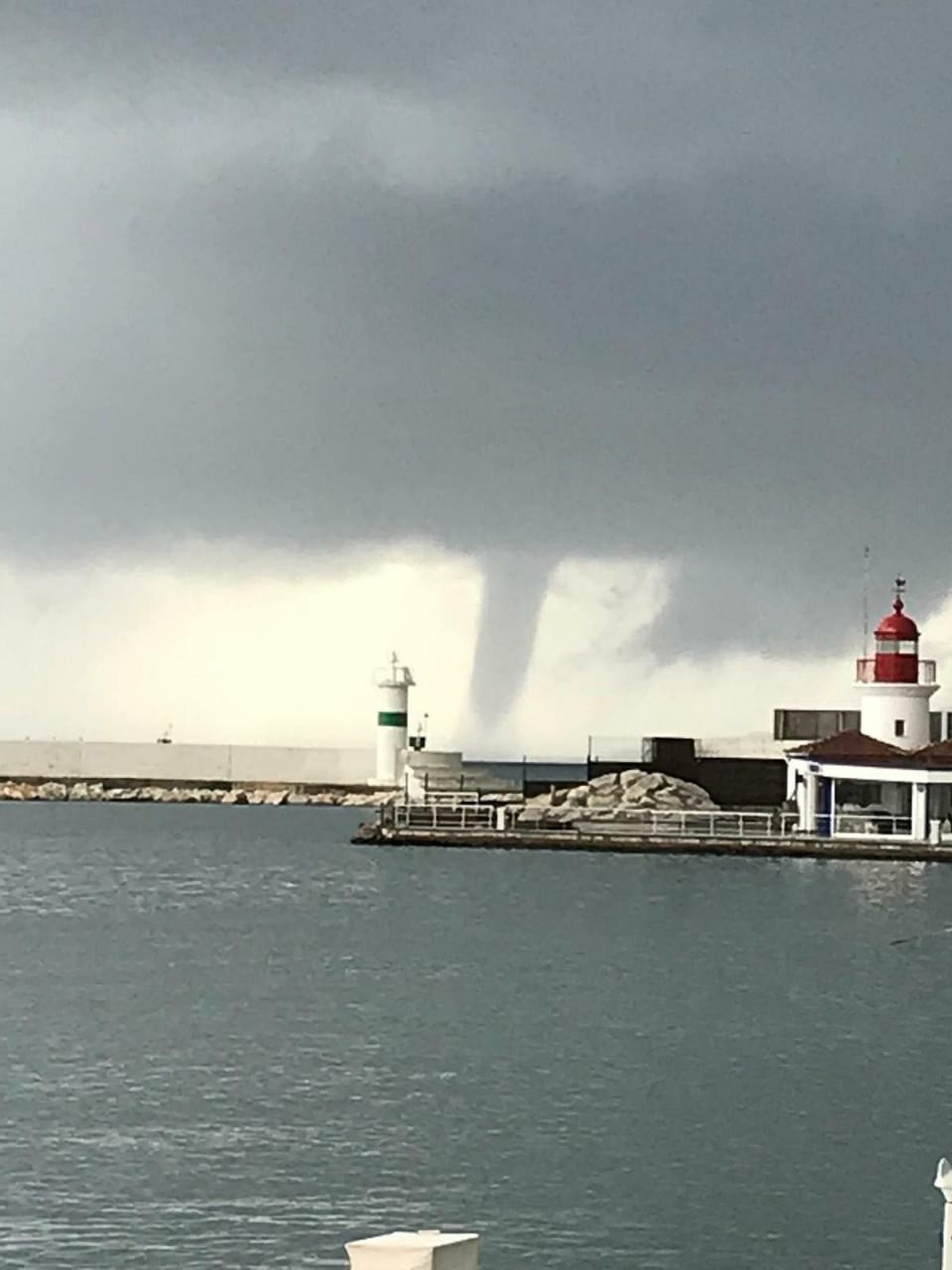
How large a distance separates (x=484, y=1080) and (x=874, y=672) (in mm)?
46171

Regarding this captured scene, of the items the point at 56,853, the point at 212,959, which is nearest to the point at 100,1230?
the point at 212,959

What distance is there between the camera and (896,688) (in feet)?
238

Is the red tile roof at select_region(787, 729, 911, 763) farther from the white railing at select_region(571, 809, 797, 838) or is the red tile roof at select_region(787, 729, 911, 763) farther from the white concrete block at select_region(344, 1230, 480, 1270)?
the white concrete block at select_region(344, 1230, 480, 1270)

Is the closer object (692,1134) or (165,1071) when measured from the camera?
(692,1134)

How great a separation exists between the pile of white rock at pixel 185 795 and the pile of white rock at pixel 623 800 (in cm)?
4583

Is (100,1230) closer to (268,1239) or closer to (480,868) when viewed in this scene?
(268,1239)

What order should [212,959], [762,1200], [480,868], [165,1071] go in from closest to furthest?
[762,1200] → [165,1071] → [212,959] → [480,868]

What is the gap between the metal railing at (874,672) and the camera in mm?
73938

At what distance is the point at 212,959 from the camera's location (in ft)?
149

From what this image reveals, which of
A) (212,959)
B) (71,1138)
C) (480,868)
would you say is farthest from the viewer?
(480,868)

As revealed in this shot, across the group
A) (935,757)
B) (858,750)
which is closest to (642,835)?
(858,750)

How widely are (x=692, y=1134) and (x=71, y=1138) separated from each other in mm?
6050

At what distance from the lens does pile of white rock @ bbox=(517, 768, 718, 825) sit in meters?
81.5

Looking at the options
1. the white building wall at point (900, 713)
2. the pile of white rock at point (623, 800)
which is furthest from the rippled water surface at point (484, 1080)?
the pile of white rock at point (623, 800)
